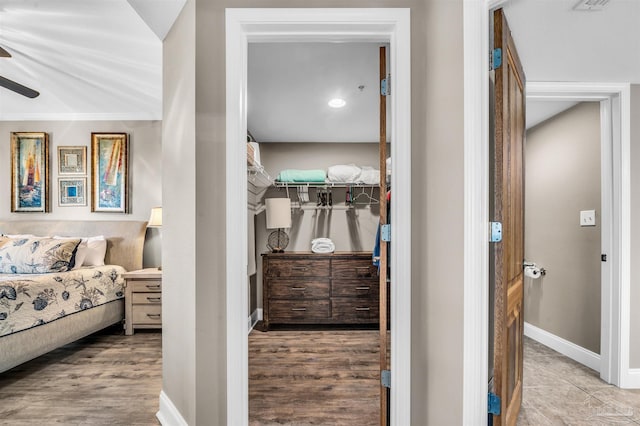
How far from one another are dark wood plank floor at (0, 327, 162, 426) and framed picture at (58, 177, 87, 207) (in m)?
1.67

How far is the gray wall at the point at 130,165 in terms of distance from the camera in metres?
3.89

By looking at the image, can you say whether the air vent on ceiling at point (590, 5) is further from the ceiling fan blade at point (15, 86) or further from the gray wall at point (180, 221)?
the ceiling fan blade at point (15, 86)

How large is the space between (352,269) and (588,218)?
230cm

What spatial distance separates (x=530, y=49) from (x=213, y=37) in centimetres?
189

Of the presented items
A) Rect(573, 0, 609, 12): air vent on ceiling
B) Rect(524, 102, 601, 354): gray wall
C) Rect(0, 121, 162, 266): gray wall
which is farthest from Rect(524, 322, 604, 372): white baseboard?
Rect(0, 121, 162, 266): gray wall

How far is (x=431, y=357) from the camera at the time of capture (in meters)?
1.50

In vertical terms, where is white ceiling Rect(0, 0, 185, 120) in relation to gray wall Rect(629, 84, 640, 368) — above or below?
above

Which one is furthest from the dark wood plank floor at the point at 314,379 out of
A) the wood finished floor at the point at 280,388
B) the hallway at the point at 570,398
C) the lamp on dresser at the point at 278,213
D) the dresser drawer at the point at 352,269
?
the lamp on dresser at the point at 278,213

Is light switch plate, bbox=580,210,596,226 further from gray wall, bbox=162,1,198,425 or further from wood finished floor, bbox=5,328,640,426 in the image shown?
gray wall, bbox=162,1,198,425

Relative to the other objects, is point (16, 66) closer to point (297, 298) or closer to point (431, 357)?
point (297, 298)

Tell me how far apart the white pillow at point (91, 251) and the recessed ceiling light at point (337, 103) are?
9.59 feet

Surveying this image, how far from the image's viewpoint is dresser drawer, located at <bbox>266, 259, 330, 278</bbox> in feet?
12.7

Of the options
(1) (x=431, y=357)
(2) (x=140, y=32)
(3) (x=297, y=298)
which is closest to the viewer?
(1) (x=431, y=357)

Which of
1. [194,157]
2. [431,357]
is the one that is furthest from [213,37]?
[431,357]
